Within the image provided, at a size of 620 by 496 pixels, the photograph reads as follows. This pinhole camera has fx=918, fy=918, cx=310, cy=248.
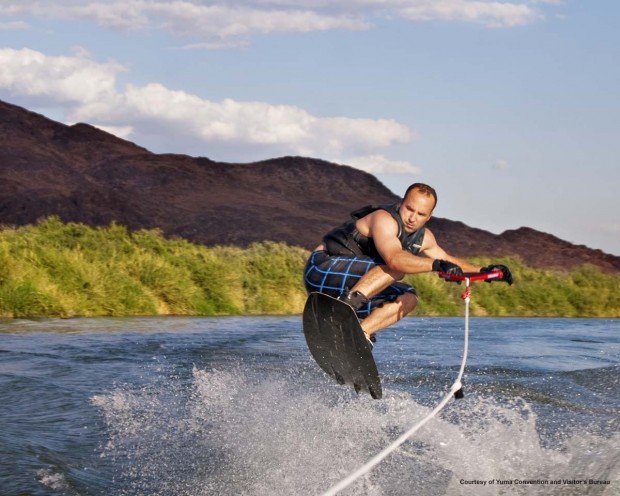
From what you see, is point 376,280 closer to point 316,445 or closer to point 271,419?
point 316,445

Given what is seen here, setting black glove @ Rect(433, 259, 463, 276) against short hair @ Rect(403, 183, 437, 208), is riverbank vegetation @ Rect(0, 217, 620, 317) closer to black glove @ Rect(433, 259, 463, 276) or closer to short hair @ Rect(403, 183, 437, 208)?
short hair @ Rect(403, 183, 437, 208)

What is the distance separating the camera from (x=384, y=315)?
635cm

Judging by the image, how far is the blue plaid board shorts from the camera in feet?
21.1

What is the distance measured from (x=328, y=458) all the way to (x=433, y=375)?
422 cm

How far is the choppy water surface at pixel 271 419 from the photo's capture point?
200 inches

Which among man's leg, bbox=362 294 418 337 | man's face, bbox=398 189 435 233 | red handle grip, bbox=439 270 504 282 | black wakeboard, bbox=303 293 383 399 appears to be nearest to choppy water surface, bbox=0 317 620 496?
black wakeboard, bbox=303 293 383 399

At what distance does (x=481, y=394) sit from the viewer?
340 inches

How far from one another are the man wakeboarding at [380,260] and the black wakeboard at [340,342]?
0.13m

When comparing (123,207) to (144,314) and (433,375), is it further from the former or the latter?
(433,375)

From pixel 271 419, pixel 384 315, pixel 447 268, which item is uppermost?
pixel 447 268

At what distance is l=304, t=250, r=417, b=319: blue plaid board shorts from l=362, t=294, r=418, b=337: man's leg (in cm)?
8

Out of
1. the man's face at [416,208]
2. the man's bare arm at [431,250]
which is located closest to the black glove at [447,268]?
the man's face at [416,208]

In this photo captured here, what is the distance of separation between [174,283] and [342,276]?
32.1ft

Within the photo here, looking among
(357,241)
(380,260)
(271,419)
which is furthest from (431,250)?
(271,419)
